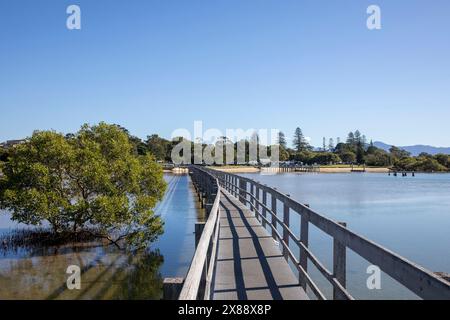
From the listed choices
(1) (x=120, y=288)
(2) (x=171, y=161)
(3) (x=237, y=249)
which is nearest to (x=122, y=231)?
(1) (x=120, y=288)

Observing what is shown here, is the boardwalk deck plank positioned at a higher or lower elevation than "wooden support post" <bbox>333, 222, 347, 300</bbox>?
lower

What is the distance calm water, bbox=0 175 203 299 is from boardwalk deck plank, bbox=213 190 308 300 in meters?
6.67

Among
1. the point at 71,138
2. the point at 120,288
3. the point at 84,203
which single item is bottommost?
the point at 120,288

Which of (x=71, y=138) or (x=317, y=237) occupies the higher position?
(x=71, y=138)

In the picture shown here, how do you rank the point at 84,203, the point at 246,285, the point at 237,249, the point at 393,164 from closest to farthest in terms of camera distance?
1. the point at 246,285
2. the point at 237,249
3. the point at 84,203
4. the point at 393,164

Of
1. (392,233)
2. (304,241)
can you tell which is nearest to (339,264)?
(304,241)

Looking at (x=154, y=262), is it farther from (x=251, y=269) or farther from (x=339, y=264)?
(x=339, y=264)

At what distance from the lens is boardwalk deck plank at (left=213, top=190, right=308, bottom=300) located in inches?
226

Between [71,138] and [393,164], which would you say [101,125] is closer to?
[71,138]

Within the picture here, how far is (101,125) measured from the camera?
22.5 m

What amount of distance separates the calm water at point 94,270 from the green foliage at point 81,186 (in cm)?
111

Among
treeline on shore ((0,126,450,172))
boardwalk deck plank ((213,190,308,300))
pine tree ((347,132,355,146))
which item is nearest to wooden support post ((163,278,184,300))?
boardwalk deck plank ((213,190,308,300))

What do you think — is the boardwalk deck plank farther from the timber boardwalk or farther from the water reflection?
the water reflection
